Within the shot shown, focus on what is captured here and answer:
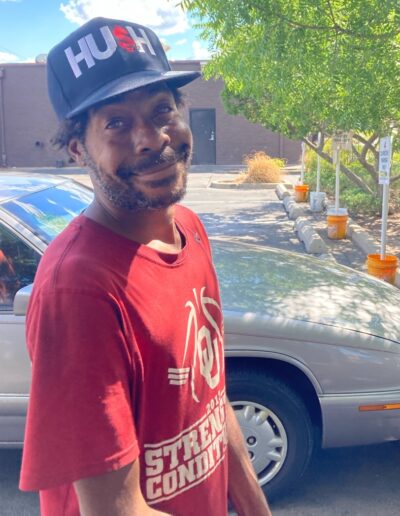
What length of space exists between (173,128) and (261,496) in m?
1.00

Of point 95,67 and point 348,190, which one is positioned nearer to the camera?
point 95,67

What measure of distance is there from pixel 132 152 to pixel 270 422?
203 centimetres

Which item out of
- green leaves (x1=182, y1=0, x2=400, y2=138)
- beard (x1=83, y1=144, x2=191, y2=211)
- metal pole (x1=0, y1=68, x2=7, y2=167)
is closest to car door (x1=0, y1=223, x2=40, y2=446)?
beard (x1=83, y1=144, x2=191, y2=211)

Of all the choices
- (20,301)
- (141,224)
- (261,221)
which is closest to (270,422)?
(20,301)

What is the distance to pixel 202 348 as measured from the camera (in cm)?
139

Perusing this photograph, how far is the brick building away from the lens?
98.6ft

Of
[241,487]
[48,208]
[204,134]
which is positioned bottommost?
[204,134]

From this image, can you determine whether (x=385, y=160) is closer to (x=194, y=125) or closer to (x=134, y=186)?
(x=134, y=186)

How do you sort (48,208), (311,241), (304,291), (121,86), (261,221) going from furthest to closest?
1. (261,221)
2. (311,241)
3. (48,208)
4. (304,291)
5. (121,86)

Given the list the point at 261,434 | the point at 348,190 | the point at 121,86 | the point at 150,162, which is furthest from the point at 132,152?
the point at 348,190

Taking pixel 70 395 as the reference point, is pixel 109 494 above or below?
below

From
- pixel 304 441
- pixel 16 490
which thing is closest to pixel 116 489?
pixel 304 441

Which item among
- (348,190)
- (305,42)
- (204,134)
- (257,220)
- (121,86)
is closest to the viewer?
(121,86)

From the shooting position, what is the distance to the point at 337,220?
412 inches
